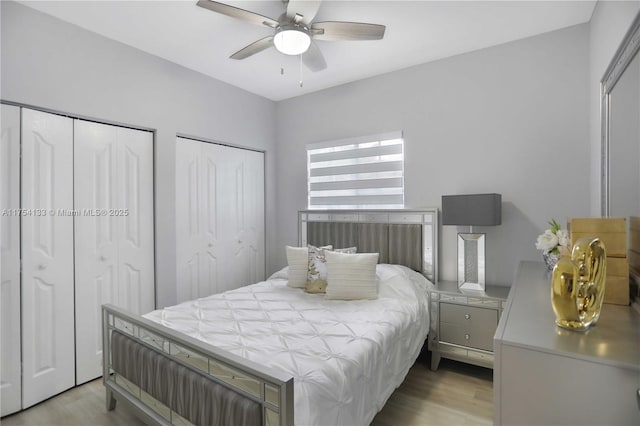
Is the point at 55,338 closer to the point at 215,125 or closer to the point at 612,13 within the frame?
the point at 215,125

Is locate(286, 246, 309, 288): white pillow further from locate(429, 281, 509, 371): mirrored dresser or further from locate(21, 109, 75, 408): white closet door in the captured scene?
locate(21, 109, 75, 408): white closet door

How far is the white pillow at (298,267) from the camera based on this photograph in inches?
120

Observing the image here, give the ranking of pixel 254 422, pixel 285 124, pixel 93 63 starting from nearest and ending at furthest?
pixel 254 422, pixel 93 63, pixel 285 124

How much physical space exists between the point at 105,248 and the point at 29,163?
825 mm

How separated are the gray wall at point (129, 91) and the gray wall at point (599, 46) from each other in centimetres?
325

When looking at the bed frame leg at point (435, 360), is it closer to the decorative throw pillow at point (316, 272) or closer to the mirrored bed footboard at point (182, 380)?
the decorative throw pillow at point (316, 272)

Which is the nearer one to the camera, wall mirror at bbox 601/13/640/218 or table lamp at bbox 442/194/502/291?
wall mirror at bbox 601/13/640/218

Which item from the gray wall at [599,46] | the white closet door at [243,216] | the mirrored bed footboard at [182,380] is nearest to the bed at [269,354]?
the mirrored bed footboard at [182,380]

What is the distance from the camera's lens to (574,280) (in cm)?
90

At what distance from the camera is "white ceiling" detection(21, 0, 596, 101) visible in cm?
236

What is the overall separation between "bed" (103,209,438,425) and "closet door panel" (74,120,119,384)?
54cm

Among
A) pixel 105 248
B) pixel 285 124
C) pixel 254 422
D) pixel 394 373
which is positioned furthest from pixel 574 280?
pixel 285 124

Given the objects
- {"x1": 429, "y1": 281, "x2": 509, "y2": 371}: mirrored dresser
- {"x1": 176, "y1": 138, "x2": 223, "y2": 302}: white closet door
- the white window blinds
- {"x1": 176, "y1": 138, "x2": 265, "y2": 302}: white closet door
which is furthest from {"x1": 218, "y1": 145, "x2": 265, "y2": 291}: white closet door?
{"x1": 429, "y1": 281, "x2": 509, "y2": 371}: mirrored dresser

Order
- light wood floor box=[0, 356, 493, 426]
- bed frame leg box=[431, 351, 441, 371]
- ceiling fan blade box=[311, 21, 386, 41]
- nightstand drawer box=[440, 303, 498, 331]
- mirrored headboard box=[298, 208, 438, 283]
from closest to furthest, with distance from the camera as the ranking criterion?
ceiling fan blade box=[311, 21, 386, 41], light wood floor box=[0, 356, 493, 426], nightstand drawer box=[440, 303, 498, 331], bed frame leg box=[431, 351, 441, 371], mirrored headboard box=[298, 208, 438, 283]
